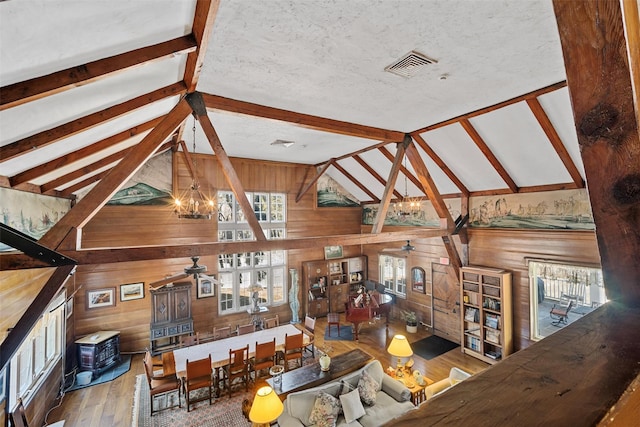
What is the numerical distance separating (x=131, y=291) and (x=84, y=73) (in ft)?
21.6

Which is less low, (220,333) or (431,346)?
(220,333)

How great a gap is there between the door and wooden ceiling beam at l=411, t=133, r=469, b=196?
2.13 m

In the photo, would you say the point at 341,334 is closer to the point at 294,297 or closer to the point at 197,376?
the point at 294,297

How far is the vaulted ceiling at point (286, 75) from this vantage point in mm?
1979

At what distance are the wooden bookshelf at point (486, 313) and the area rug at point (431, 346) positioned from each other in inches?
19.2

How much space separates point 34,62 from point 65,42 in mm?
244

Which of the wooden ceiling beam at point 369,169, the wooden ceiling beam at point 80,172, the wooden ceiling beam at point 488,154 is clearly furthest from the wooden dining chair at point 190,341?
the wooden ceiling beam at point 488,154

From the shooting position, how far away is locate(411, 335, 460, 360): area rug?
7141 mm

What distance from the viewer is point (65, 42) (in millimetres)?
1839

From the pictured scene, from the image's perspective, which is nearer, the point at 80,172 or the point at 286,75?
the point at 286,75

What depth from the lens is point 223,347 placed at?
627cm

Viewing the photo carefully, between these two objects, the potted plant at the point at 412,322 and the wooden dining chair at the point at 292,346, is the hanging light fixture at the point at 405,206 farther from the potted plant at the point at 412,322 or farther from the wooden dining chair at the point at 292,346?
the wooden dining chair at the point at 292,346

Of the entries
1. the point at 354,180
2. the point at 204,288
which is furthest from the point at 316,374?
the point at 354,180

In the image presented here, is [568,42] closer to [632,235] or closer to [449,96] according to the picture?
[632,235]
